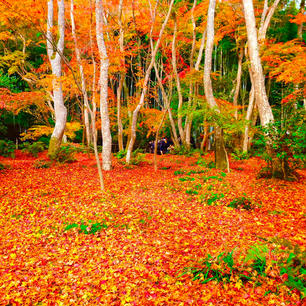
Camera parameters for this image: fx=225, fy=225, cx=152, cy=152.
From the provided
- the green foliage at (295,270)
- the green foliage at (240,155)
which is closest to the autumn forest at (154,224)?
the green foliage at (295,270)

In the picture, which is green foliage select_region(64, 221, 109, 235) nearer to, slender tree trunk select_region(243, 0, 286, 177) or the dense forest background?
the dense forest background

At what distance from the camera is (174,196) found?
552cm

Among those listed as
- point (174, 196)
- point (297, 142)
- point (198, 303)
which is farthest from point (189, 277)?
point (297, 142)

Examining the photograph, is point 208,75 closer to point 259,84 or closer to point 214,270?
point 259,84

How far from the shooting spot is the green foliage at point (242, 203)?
15.0 feet

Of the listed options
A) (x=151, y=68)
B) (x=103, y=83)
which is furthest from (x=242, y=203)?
(x=151, y=68)

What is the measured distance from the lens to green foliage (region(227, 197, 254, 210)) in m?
4.56

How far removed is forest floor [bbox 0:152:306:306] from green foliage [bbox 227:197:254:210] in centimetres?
2

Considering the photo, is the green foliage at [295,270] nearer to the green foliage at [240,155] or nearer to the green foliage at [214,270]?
the green foliage at [214,270]

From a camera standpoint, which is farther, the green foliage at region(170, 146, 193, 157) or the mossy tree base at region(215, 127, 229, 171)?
the green foliage at region(170, 146, 193, 157)

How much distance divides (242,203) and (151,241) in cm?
224

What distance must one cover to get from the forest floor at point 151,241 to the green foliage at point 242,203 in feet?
0.06

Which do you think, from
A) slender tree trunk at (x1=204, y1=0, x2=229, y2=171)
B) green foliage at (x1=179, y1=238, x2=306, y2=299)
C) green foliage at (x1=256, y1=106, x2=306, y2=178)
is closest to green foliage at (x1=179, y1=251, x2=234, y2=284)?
green foliage at (x1=179, y1=238, x2=306, y2=299)

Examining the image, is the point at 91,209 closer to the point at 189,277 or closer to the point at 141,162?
the point at 189,277
